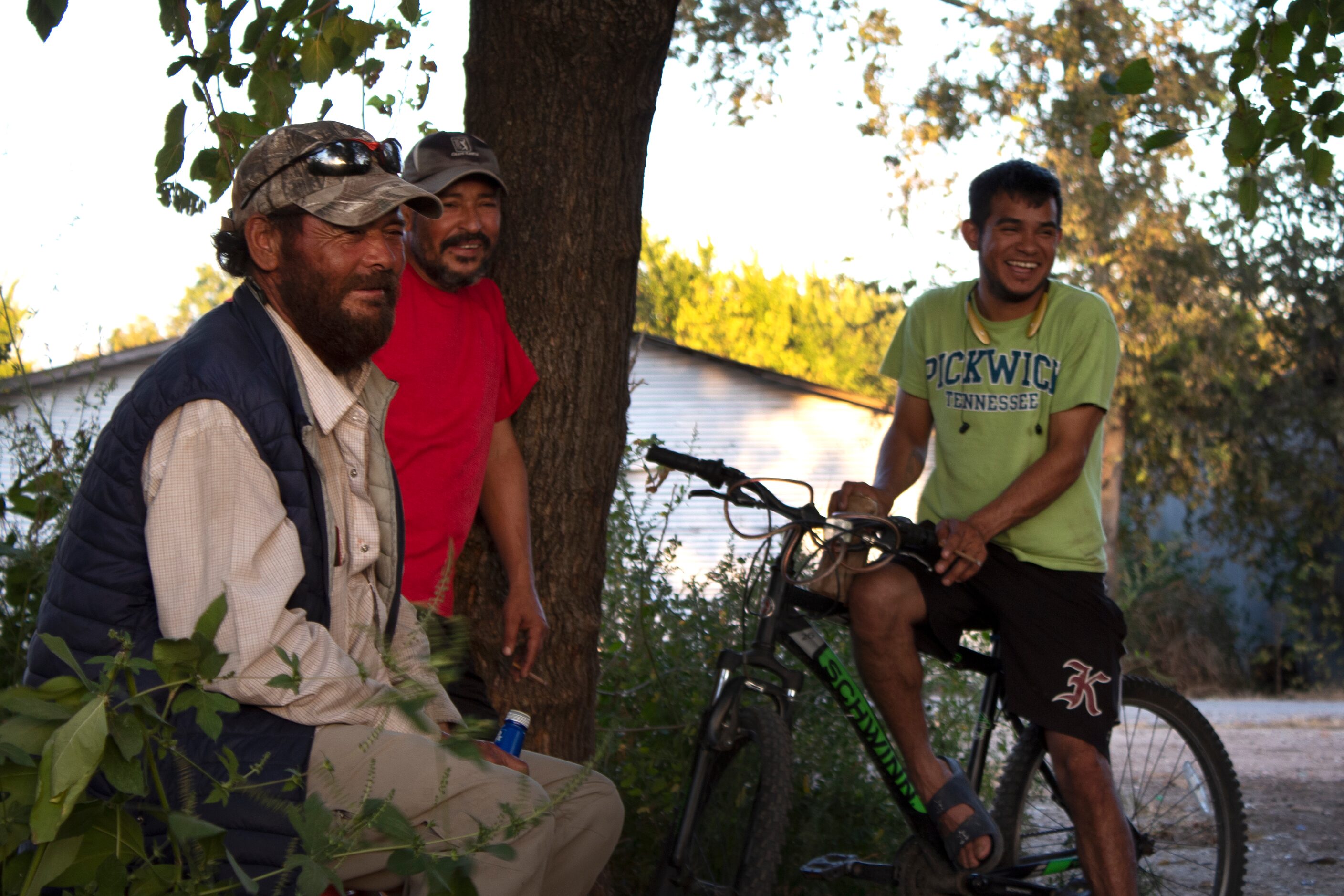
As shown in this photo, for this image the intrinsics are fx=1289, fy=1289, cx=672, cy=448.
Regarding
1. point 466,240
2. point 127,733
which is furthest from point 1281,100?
point 127,733

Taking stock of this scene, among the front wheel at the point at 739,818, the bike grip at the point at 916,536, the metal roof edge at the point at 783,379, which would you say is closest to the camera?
the front wheel at the point at 739,818

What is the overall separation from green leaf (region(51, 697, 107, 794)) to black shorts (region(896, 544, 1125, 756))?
96.8 inches

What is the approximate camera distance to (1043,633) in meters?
3.66

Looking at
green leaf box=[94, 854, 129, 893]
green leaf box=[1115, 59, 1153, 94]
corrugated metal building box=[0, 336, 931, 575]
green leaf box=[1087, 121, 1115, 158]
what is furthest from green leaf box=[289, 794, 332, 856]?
corrugated metal building box=[0, 336, 931, 575]

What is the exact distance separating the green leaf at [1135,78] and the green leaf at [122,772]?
3.26 metres

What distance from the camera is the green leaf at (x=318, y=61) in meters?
3.49

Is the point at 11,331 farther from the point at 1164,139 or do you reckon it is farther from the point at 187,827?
the point at 1164,139

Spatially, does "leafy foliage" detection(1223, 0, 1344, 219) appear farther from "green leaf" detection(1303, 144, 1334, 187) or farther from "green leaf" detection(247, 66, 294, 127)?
"green leaf" detection(247, 66, 294, 127)

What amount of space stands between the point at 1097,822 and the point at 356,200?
2609mm

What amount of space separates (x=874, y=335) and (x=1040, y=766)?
18.0 meters

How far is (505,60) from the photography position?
12.5ft

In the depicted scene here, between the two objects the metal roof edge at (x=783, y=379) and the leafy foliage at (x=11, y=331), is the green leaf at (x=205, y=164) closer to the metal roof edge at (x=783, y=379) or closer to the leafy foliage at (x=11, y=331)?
the leafy foliage at (x=11, y=331)

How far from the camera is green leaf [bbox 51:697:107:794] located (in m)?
1.73

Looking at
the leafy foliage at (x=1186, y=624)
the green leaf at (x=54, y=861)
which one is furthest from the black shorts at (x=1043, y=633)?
the leafy foliage at (x=1186, y=624)
